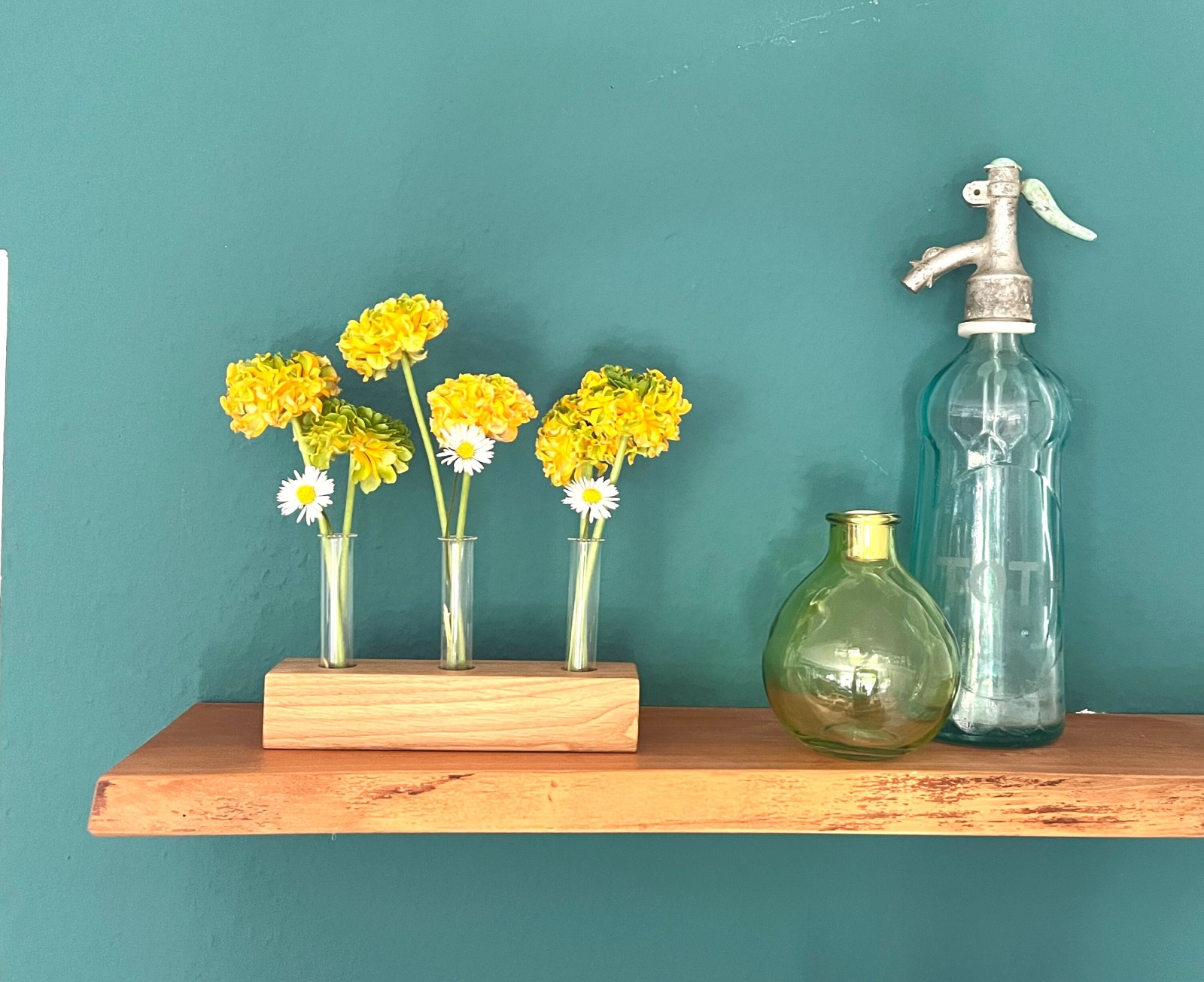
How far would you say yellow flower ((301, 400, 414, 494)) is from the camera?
709mm

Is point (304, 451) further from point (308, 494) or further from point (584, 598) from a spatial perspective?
point (584, 598)

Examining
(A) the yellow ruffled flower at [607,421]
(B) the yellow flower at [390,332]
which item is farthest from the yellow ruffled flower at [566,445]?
(B) the yellow flower at [390,332]

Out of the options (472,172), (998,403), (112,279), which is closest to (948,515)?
(998,403)

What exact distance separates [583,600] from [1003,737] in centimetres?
31

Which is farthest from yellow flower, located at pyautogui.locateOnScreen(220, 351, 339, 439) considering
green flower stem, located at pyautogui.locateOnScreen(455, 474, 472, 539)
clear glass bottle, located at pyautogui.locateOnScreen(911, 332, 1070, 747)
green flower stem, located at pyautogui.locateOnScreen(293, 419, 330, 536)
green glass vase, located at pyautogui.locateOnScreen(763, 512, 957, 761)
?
clear glass bottle, located at pyautogui.locateOnScreen(911, 332, 1070, 747)

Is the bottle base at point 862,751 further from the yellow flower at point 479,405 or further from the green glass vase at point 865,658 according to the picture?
the yellow flower at point 479,405

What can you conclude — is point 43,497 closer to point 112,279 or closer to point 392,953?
point 112,279

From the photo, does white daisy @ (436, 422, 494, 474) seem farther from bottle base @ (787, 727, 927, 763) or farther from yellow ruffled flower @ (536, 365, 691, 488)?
Result: bottle base @ (787, 727, 927, 763)

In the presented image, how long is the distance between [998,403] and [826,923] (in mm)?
431

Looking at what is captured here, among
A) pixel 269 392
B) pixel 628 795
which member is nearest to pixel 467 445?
pixel 269 392

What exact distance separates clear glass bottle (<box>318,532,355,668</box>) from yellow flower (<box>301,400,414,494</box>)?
5cm

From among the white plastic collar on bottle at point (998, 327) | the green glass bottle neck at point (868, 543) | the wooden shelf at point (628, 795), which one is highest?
the white plastic collar on bottle at point (998, 327)

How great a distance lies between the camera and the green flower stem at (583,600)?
2.37ft

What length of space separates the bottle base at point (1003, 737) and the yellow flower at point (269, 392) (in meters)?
0.50
